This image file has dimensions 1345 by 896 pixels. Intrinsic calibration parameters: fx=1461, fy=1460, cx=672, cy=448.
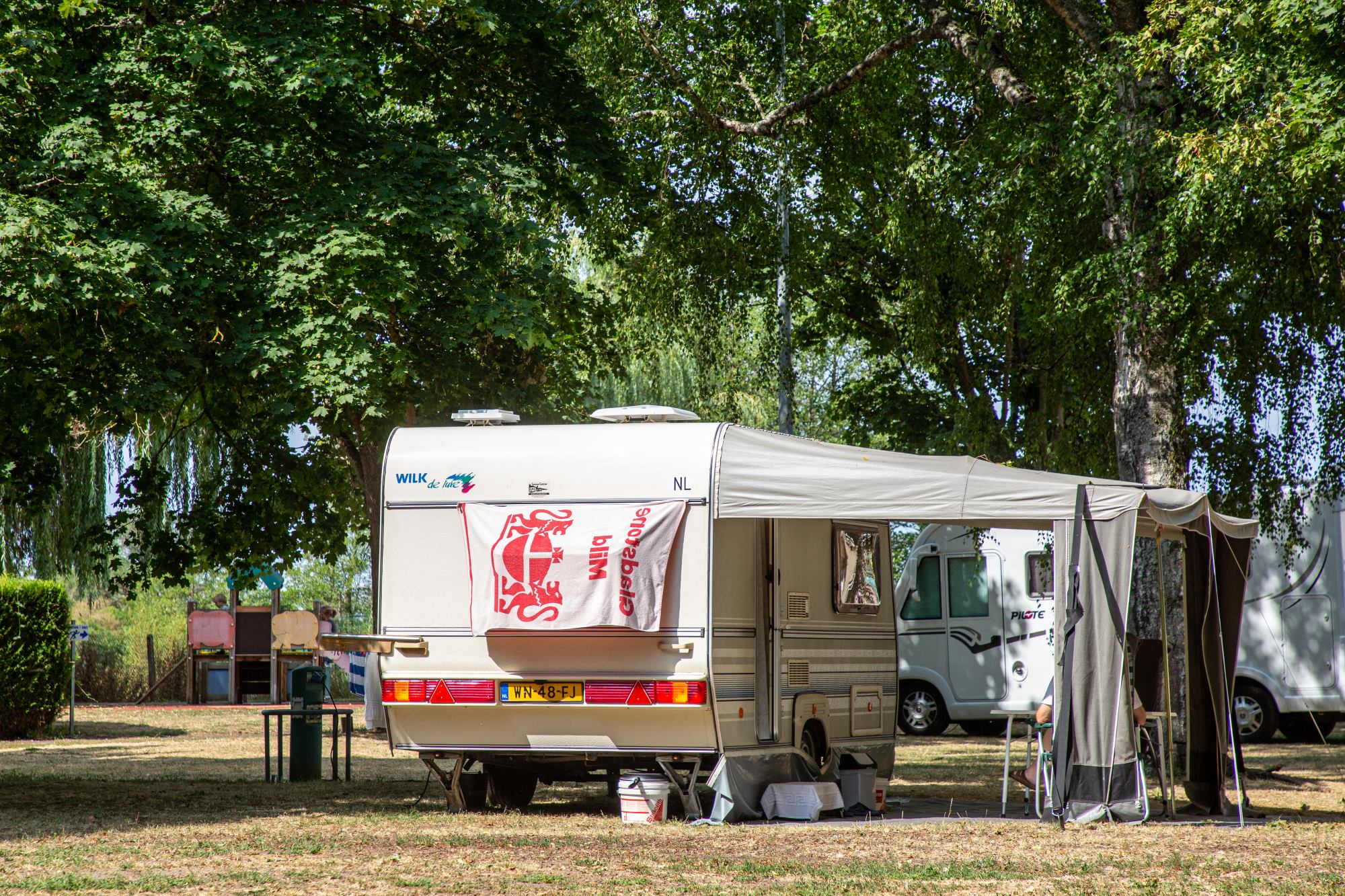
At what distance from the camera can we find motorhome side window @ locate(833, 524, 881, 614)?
10.7 metres

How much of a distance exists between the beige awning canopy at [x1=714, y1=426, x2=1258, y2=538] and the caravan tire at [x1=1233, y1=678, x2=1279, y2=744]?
8606 millimetres

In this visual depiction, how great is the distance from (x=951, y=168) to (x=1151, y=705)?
19.1 ft

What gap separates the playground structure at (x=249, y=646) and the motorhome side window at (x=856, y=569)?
51.8 ft

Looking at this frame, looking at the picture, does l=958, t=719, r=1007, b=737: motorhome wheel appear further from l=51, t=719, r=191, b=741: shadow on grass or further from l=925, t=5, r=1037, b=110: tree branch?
l=51, t=719, r=191, b=741: shadow on grass

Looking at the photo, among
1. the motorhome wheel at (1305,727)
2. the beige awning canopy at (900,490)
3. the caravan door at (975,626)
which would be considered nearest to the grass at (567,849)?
the beige awning canopy at (900,490)

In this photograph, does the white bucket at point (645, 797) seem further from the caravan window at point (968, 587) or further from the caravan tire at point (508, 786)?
the caravan window at point (968, 587)

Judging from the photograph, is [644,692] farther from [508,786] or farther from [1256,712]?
[1256,712]

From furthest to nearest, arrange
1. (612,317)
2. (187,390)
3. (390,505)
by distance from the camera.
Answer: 1. (612,317)
2. (187,390)
3. (390,505)

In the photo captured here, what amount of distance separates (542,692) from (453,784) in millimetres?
1137

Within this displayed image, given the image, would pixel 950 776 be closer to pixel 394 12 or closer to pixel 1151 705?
pixel 1151 705

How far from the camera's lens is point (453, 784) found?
10102 mm

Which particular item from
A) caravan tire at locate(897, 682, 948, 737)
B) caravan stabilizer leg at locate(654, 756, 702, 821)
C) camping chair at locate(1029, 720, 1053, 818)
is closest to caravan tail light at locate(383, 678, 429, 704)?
caravan stabilizer leg at locate(654, 756, 702, 821)

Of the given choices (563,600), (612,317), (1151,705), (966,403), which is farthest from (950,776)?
(612,317)

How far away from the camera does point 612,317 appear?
19.1m
